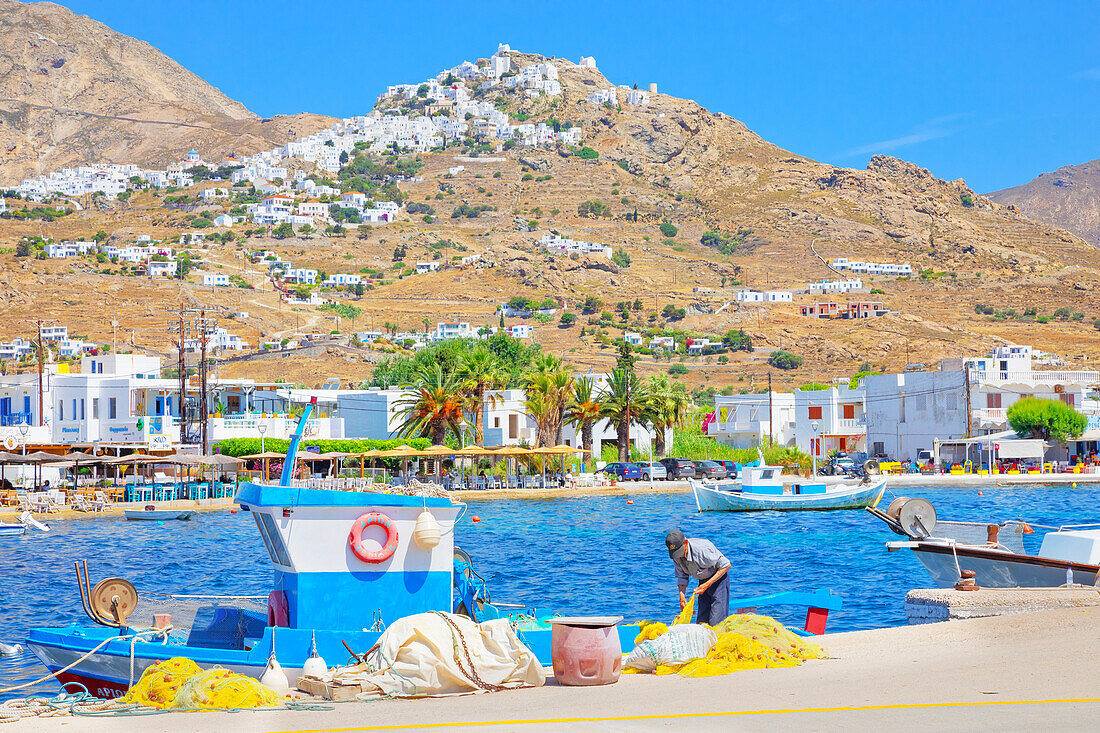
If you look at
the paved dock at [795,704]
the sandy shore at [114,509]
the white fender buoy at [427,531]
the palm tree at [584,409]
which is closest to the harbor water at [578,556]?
the sandy shore at [114,509]

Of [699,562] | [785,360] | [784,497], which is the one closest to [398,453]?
[784,497]

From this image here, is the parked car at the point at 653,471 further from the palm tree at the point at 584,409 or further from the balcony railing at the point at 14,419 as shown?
the balcony railing at the point at 14,419

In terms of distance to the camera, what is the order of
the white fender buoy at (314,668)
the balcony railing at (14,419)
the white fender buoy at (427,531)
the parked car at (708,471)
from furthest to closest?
the parked car at (708,471), the balcony railing at (14,419), the white fender buoy at (427,531), the white fender buoy at (314,668)

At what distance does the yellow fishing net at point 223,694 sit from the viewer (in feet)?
31.1

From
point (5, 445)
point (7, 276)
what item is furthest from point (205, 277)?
point (5, 445)

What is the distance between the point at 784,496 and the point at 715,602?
40528mm

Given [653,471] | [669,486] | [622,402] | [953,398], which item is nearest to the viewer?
[669,486]

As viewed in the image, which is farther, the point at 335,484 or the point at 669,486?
the point at 669,486

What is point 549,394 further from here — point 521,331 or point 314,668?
point 521,331

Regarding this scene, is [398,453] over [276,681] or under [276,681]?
over

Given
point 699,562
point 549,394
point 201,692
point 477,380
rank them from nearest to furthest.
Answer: point 201,692, point 699,562, point 477,380, point 549,394

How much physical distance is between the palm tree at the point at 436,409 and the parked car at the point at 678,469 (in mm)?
11810

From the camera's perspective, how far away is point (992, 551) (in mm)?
16891

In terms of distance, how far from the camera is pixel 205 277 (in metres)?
164
